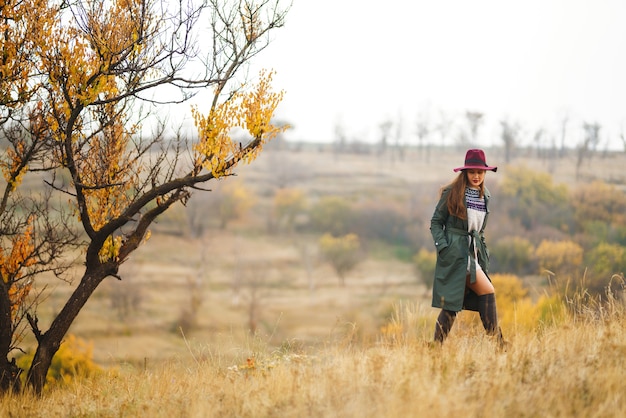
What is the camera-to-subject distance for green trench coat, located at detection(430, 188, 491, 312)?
5.21 meters

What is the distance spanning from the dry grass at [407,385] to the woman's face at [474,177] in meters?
1.28

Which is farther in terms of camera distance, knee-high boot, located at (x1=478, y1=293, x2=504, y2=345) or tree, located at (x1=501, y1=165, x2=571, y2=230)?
tree, located at (x1=501, y1=165, x2=571, y2=230)

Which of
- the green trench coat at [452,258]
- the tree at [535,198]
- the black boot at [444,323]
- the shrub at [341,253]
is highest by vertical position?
the green trench coat at [452,258]

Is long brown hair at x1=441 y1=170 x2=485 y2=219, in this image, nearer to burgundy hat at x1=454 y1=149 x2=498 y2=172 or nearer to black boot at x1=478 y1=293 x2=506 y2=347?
burgundy hat at x1=454 y1=149 x2=498 y2=172

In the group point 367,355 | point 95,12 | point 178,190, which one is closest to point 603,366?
point 367,355

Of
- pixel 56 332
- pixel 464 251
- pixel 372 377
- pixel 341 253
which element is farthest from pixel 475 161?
pixel 341 253

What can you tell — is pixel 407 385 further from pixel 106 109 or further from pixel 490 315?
pixel 106 109

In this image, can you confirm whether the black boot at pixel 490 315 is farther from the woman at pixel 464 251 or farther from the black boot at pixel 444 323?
the black boot at pixel 444 323

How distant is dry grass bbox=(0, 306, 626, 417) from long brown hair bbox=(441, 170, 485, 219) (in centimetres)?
104

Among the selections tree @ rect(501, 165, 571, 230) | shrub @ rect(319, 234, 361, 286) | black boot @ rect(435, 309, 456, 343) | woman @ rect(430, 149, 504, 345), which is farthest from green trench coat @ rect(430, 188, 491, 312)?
tree @ rect(501, 165, 571, 230)

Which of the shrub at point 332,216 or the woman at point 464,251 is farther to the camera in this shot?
the shrub at point 332,216

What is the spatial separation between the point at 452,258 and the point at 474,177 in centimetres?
69

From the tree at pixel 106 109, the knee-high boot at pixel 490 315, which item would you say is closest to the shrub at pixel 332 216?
the tree at pixel 106 109

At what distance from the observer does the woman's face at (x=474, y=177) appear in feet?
17.4
